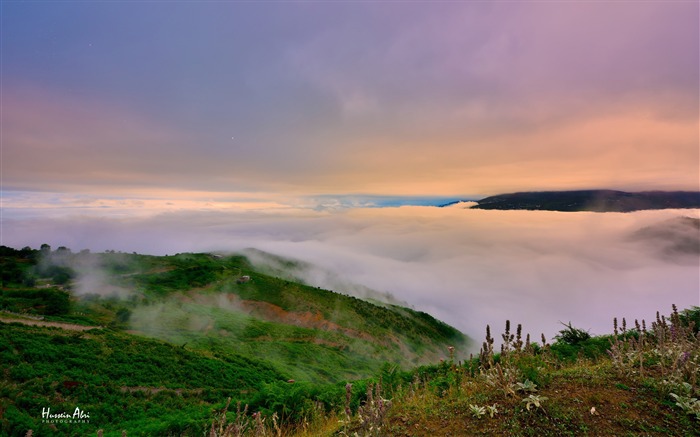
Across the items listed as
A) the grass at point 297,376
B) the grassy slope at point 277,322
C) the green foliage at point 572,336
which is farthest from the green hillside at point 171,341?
the green foliage at point 572,336

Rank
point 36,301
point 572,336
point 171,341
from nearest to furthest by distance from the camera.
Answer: point 572,336 < point 171,341 < point 36,301

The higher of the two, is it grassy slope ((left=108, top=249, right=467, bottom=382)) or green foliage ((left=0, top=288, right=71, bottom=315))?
green foliage ((left=0, top=288, right=71, bottom=315))

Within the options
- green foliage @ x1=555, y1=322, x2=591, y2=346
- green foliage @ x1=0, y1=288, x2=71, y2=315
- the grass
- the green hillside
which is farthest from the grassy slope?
green foliage @ x1=555, y1=322, x2=591, y2=346

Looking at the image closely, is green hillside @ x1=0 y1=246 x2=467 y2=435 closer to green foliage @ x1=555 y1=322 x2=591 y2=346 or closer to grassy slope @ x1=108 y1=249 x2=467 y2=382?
grassy slope @ x1=108 y1=249 x2=467 y2=382

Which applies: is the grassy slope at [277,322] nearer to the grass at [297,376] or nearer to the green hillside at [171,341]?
the green hillside at [171,341]

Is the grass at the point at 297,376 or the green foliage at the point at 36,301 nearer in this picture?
the grass at the point at 297,376

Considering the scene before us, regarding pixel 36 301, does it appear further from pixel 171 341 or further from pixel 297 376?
pixel 297 376

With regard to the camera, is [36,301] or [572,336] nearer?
[572,336]

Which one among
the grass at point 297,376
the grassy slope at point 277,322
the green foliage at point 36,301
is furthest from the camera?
the grassy slope at point 277,322

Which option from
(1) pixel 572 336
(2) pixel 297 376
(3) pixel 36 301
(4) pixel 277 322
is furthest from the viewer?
(4) pixel 277 322

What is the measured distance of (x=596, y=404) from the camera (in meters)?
5.01

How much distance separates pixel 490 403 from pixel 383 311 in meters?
122

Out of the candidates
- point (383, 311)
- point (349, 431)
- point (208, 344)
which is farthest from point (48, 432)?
point (383, 311)

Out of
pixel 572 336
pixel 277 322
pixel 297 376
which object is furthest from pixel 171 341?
pixel 572 336
